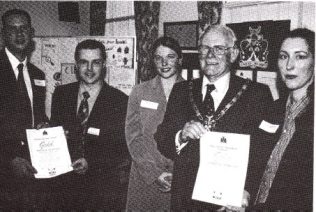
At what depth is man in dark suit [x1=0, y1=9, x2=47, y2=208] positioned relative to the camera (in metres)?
1.99

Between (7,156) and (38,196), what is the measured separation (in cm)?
32

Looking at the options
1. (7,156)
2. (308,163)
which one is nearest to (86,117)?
(7,156)

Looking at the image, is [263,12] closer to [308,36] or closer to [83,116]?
[308,36]

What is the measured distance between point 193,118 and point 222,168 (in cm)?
26

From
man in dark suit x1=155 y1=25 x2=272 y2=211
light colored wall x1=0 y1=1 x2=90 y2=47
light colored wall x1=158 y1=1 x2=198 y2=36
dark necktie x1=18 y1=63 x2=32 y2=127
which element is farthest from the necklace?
light colored wall x1=0 y1=1 x2=90 y2=47

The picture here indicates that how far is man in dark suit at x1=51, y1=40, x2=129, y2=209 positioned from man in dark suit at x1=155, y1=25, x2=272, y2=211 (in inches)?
25.6

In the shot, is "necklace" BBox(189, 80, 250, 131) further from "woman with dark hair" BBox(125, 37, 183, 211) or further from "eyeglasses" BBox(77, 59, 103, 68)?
"eyeglasses" BBox(77, 59, 103, 68)

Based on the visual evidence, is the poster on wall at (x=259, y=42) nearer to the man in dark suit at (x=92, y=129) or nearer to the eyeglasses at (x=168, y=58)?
the eyeglasses at (x=168, y=58)

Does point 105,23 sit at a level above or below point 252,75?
above

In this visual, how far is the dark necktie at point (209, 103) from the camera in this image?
141cm

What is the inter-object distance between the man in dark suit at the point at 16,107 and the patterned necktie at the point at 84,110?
0.36 metres

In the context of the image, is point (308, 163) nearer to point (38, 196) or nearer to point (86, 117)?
point (86, 117)

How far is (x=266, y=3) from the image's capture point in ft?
7.14

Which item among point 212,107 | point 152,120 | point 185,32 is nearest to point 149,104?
point 152,120
